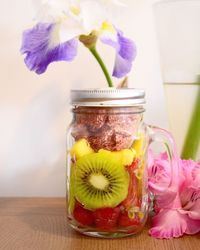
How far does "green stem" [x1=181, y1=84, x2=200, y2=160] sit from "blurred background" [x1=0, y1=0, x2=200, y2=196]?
102 millimetres

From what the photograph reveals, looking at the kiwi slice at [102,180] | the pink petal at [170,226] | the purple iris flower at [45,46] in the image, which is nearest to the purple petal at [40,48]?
the purple iris flower at [45,46]

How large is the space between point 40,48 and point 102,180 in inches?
7.3

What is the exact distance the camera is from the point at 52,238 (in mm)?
542

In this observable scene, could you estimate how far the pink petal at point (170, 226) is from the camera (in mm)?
545

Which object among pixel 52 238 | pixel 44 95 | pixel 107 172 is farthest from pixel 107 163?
pixel 44 95

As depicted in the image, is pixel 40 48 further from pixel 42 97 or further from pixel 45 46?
pixel 42 97

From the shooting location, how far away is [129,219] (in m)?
0.54

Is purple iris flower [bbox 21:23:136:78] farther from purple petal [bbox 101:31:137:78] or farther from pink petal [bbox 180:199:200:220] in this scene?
pink petal [bbox 180:199:200:220]

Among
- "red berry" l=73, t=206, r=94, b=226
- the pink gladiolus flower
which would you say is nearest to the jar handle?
the pink gladiolus flower

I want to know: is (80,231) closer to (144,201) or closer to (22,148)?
(144,201)

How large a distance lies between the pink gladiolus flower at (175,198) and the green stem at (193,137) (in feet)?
0.17

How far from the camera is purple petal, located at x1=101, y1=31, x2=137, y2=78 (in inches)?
23.6

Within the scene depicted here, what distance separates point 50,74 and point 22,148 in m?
0.14

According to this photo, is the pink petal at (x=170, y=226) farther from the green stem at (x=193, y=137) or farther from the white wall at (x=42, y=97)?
the white wall at (x=42, y=97)
